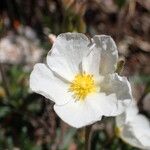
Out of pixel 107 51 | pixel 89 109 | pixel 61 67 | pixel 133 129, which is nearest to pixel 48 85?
pixel 61 67

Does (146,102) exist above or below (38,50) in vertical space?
below

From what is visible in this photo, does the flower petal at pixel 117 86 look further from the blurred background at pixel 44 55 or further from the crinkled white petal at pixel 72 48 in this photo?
the blurred background at pixel 44 55

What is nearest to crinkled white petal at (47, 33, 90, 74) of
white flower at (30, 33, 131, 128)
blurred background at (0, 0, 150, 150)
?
white flower at (30, 33, 131, 128)

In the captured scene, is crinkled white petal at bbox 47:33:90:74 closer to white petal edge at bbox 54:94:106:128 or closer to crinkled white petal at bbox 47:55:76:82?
crinkled white petal at bbox 47:55:76:82

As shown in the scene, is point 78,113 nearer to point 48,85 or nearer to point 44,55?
point 48,85

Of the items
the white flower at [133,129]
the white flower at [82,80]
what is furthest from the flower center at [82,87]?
the white flower at [133,129]

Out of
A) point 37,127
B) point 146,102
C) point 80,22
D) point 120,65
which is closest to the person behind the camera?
point 120,65

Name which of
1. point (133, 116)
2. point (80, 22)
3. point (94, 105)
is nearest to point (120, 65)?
point (94, 105)

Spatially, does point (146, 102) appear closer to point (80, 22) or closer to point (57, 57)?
point (80, 22)
